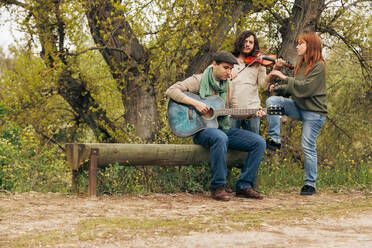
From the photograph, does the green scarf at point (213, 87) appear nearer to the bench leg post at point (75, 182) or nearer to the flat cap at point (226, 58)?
the flat cap at point (226, 58)

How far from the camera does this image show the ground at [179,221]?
344 centimetres

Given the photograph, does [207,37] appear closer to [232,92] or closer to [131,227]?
[232,92]

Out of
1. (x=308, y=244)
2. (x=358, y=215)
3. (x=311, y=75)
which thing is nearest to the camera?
(x=308, y=244)

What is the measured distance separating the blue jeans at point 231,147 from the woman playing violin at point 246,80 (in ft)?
0.83

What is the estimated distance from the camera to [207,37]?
8734 millimetres

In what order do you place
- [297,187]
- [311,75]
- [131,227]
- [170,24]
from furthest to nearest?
1. [170,24]
2. [297,187]
3. [311,75]
4. [131,227]

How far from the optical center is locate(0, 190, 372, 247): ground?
3439 mm

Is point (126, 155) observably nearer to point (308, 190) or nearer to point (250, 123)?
point (250, 123)

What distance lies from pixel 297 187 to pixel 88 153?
3.08m

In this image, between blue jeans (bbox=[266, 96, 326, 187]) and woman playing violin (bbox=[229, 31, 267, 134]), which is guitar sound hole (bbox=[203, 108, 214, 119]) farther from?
blue jeans (bbox=[266, 96, 326, 187])

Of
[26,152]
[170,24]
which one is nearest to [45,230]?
[26,152]

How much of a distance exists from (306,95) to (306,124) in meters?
0.40

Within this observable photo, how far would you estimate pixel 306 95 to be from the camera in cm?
589

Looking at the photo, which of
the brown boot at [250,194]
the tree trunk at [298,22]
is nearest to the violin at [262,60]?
the brown boot at [250,194]
